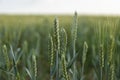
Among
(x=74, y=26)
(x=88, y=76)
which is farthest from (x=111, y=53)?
(x=88, y=76)

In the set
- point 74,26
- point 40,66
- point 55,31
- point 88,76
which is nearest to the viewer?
point 55,31

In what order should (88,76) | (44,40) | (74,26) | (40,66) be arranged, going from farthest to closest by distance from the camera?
(44,40) < (40,66) < (88,76) < (74,26)

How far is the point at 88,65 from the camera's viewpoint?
278 cm

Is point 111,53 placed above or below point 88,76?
above

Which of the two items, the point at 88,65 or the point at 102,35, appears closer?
the point at 102,35

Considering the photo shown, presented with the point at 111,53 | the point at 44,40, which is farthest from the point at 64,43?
the point at 44,40

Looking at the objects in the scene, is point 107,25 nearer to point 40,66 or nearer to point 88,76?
point 88,76

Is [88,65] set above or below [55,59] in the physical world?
below

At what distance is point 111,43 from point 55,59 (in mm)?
178

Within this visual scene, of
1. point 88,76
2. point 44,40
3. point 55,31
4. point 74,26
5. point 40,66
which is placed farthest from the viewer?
point 44,40

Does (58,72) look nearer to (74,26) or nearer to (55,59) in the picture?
(55,59)

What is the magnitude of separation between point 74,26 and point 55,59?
12cm

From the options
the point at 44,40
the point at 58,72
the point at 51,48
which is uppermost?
the point at 51,48

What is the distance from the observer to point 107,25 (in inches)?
42.0
